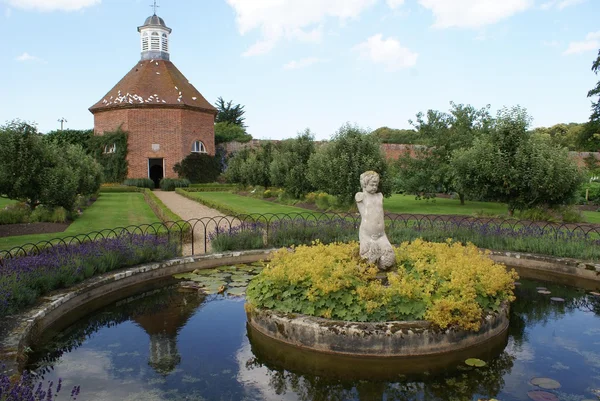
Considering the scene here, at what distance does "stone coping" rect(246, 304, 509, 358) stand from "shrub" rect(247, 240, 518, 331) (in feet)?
0.40

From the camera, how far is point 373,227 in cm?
609

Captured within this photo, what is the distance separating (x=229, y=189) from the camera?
34.0 meters

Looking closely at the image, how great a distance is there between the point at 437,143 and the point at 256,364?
1625 centimetres

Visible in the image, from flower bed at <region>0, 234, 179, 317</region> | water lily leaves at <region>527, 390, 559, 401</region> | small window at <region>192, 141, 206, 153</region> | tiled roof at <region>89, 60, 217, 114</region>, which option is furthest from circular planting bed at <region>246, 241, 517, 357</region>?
small window at <region>192, 141, 206, 153</region>

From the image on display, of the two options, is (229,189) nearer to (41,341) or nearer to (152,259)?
(152,259)

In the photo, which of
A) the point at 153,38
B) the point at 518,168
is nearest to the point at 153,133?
the point at 153,38

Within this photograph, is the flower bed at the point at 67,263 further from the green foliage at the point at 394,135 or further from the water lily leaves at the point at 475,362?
the green foliage at the point at 394,135

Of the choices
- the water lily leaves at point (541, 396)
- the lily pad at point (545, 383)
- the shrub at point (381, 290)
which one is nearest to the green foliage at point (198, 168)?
the shrub at point (381, 290)

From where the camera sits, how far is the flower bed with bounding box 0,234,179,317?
5621 millimetres

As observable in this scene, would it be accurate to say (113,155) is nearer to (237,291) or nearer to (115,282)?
(115,282)

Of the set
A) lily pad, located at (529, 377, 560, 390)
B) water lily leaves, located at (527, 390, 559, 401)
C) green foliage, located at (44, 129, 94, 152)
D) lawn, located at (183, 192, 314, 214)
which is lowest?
lily pad, located at (529, 377, 560, 390)

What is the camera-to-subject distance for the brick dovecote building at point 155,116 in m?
33.2

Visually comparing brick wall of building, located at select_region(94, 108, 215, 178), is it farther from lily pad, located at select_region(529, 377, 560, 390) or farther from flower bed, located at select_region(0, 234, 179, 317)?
lily pad, located at select_region(529, 377, 560, 390)

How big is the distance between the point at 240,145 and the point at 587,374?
1382 inches
